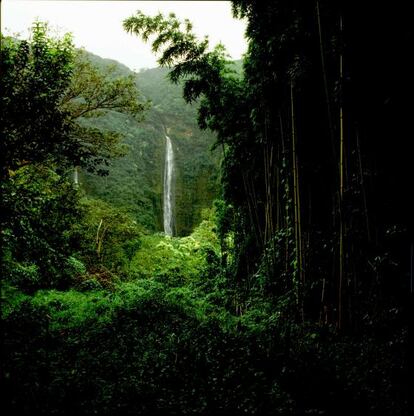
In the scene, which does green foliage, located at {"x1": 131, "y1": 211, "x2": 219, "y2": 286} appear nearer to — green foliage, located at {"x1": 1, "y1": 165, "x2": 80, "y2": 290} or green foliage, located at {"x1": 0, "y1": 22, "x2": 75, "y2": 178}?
green foliage, located at {"x1": 1, "y1": 165, "x2": 80, "y2": 290}

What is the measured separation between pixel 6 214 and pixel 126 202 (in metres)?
18.3

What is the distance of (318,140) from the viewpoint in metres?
5.71

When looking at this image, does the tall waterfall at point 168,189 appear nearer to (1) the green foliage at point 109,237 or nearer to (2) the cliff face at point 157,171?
(2) the cliff face at point 157,171

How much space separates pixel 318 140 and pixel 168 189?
2013 cm

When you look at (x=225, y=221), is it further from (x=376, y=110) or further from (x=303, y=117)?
(x=376, y=110)

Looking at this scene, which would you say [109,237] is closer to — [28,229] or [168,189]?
[28,229]

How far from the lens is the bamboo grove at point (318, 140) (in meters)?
4.20

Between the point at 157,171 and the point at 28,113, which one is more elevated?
the point at 157,171

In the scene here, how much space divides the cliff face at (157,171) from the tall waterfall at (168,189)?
35 cm

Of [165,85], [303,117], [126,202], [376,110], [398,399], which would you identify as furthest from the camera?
[165,85]

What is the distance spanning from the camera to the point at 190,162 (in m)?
27.5

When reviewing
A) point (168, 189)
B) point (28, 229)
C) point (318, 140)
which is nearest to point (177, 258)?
point (318, 140)

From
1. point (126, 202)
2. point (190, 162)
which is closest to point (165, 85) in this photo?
point (190, 162)

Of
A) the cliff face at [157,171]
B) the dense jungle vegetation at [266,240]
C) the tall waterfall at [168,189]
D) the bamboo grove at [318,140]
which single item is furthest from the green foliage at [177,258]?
the tall waterfall at [168,189]
